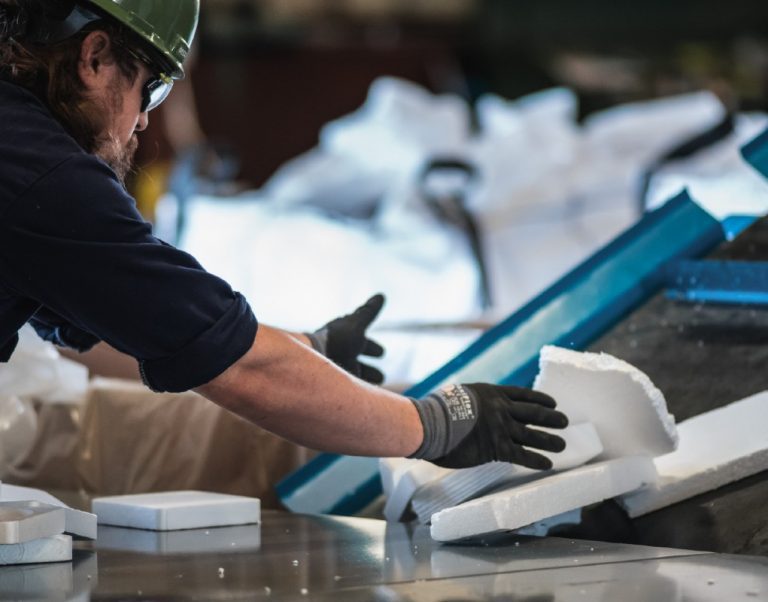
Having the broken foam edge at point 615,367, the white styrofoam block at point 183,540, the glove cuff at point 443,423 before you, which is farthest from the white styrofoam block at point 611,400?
the white styrofoam block at point 183,540

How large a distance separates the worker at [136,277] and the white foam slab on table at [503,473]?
0.07 metres

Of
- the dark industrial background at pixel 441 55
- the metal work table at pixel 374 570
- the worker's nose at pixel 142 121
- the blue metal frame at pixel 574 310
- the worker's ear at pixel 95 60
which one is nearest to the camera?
the metal work table at pixel 374 570

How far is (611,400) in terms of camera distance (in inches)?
70.6

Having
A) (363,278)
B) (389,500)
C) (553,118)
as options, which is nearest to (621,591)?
(389,500)

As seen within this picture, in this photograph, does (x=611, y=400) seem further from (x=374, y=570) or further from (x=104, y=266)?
(x=104, y=266)

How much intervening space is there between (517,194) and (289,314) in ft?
3.78

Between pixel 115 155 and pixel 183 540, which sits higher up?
pixel 115 155

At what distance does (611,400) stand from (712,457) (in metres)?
0.18

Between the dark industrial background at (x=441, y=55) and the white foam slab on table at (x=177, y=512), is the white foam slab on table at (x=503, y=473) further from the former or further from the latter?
the dark industrial background at (x=441, y=55)

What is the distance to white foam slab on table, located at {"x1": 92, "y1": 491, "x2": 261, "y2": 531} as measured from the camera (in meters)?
1.87

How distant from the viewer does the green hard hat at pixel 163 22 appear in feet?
5.24

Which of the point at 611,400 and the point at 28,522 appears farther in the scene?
the point at 611,400

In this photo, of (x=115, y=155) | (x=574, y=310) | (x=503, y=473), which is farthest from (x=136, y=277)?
(x=574, y=310)

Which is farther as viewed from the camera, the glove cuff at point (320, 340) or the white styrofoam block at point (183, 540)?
the glove cuff at point (320, 340)
